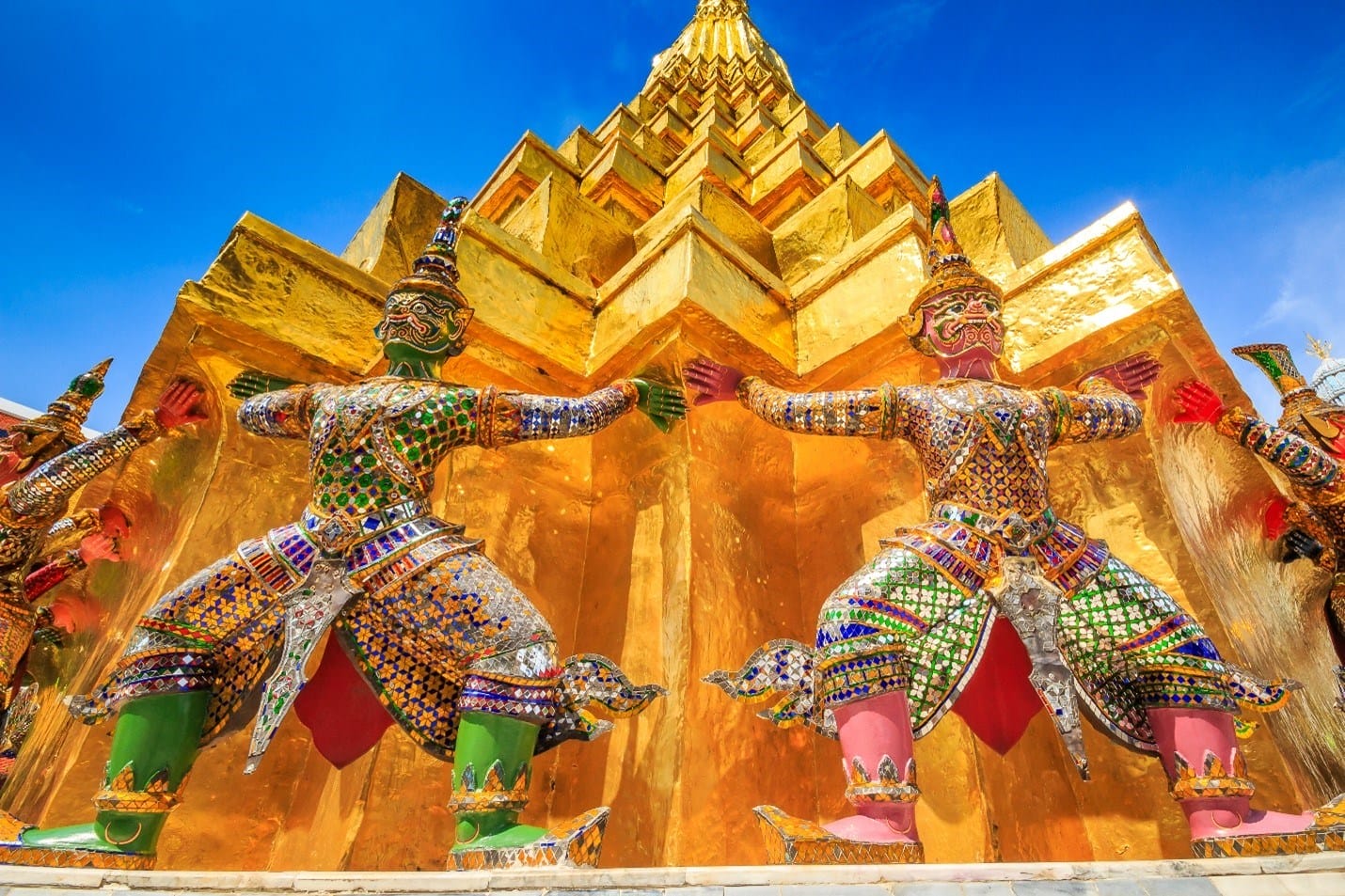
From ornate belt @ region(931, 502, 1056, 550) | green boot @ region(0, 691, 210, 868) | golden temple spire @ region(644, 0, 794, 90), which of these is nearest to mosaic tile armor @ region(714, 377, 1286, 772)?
ornate belt @ region(931, 502, 1056, 550)

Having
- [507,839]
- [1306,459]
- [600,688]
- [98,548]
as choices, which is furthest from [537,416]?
[1306,459]

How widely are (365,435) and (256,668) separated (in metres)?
0.80

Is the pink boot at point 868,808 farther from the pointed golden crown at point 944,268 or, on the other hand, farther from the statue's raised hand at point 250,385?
the statue's raised hand at point 250,385

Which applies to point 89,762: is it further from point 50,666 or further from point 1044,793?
point 1044,793

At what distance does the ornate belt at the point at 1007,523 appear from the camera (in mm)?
2361

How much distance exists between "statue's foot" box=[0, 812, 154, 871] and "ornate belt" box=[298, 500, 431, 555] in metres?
0.90

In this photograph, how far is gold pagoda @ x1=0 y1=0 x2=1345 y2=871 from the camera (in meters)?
2.74

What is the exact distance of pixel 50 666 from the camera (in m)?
3.71

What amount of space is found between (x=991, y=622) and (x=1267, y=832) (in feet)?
2.56

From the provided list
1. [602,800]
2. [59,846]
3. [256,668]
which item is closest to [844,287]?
[602,800]

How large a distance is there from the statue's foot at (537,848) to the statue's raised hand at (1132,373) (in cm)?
255

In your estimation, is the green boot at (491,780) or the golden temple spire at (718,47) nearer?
the green boot at (491,780)

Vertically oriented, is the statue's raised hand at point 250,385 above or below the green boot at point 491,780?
above

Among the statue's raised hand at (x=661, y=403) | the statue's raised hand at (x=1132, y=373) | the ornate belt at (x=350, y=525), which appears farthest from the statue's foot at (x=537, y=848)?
the statue's raised hand at (x=1132, y=373)
